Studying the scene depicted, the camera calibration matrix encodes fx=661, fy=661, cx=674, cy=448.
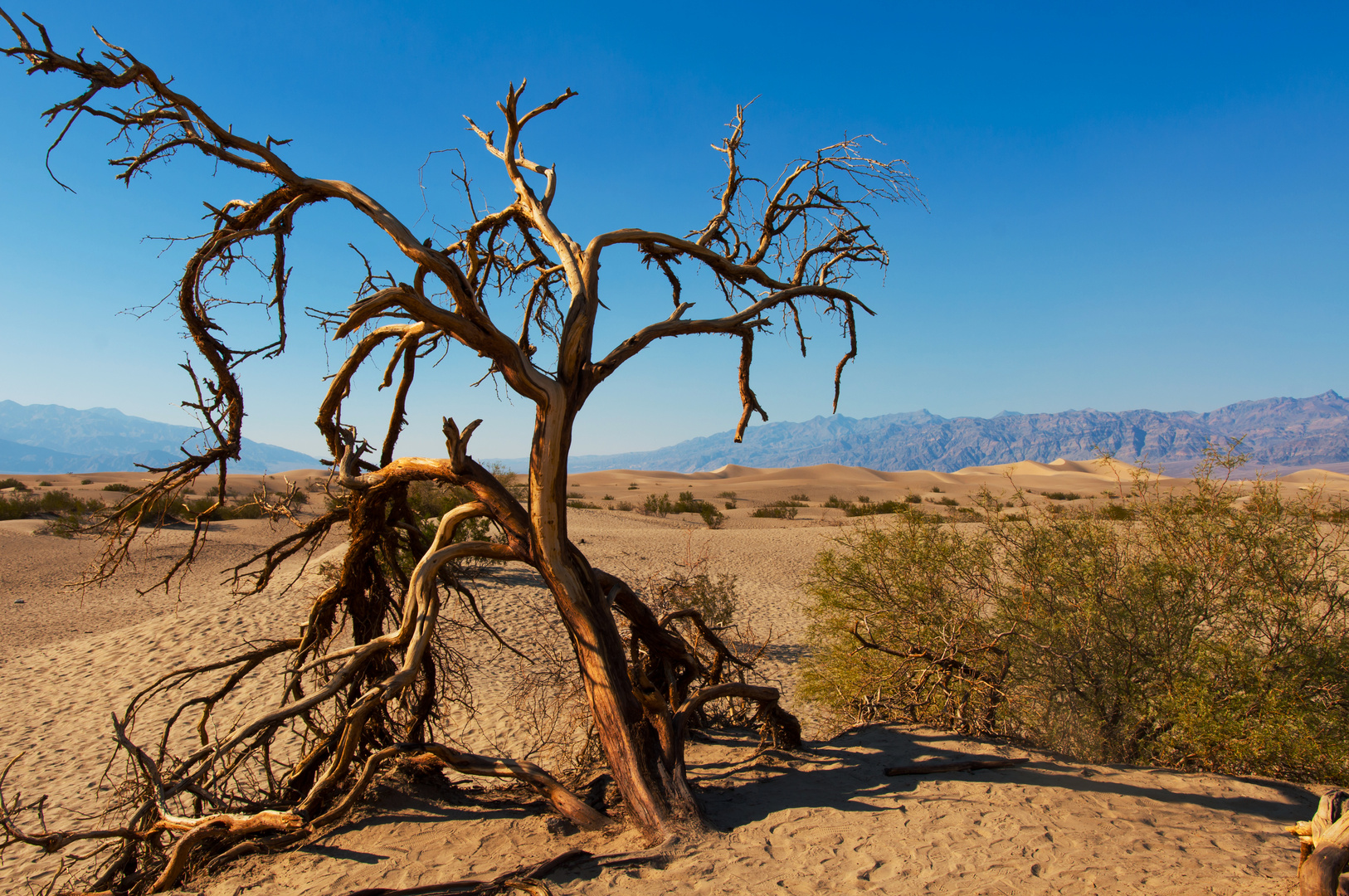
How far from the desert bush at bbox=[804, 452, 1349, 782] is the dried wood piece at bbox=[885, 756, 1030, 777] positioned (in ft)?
3.24

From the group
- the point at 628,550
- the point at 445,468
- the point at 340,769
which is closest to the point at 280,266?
the point at 445,468

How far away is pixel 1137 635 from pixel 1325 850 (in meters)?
2.83

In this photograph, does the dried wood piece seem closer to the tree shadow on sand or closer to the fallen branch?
the tree shadow on sand

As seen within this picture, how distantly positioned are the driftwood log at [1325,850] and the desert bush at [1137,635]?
2.19m

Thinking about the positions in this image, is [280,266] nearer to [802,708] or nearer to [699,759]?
[699,759]

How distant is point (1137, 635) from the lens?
18.2 feet

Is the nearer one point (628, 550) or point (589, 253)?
point (589, 253)

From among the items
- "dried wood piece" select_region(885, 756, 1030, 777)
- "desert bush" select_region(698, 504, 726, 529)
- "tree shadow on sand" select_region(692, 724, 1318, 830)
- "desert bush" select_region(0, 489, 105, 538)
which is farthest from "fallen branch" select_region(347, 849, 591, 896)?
"desert bush" select_region(698, 504, 726, 529)

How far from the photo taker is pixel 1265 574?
540 cm

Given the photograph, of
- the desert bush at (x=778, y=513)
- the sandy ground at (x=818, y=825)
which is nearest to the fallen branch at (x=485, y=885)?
the sandy ground at (x=818, y=825)

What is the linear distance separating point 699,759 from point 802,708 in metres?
3.23

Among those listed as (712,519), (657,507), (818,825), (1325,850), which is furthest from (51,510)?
(1325,850)

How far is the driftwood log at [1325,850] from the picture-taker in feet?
9.46

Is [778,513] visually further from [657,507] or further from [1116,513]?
[1116,513]
